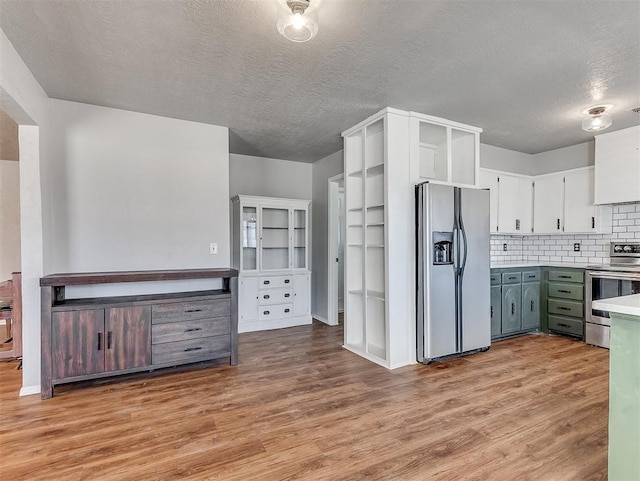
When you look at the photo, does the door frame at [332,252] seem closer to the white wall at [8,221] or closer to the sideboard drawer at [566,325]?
the sideboard drawer at [566,325]

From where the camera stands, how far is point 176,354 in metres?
3.12

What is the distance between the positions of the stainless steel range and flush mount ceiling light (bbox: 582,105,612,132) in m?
1.62

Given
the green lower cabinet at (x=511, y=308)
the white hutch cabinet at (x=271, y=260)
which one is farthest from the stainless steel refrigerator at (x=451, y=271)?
the white hutch cabinet at (x=271, y=260)

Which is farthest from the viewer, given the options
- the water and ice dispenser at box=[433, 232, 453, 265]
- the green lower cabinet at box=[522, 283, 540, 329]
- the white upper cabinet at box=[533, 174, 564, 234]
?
the white upper cabinet at box=[533, 174, 564, 234]

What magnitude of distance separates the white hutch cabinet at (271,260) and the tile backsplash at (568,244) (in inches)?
113

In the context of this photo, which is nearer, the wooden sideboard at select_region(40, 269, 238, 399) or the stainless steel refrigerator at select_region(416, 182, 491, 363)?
the wooden sideboard at select_region(40, 269, 238, 399)

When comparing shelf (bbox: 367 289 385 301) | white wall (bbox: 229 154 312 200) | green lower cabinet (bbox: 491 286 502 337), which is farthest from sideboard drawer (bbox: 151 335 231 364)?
green lower cabinet (bbox: 491 286 502 337)

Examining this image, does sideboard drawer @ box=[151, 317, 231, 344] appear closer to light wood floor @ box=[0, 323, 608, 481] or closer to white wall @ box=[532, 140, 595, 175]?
light wood floor @ box=[0, 323, 608, 481]

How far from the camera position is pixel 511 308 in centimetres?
431

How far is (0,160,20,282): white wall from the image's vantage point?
5113mm

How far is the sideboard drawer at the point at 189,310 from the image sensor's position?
306 centimetres

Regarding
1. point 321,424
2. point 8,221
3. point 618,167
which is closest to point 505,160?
point 618,167

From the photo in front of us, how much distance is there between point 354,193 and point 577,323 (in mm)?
3202

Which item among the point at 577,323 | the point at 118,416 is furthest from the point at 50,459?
the point at 577,323
